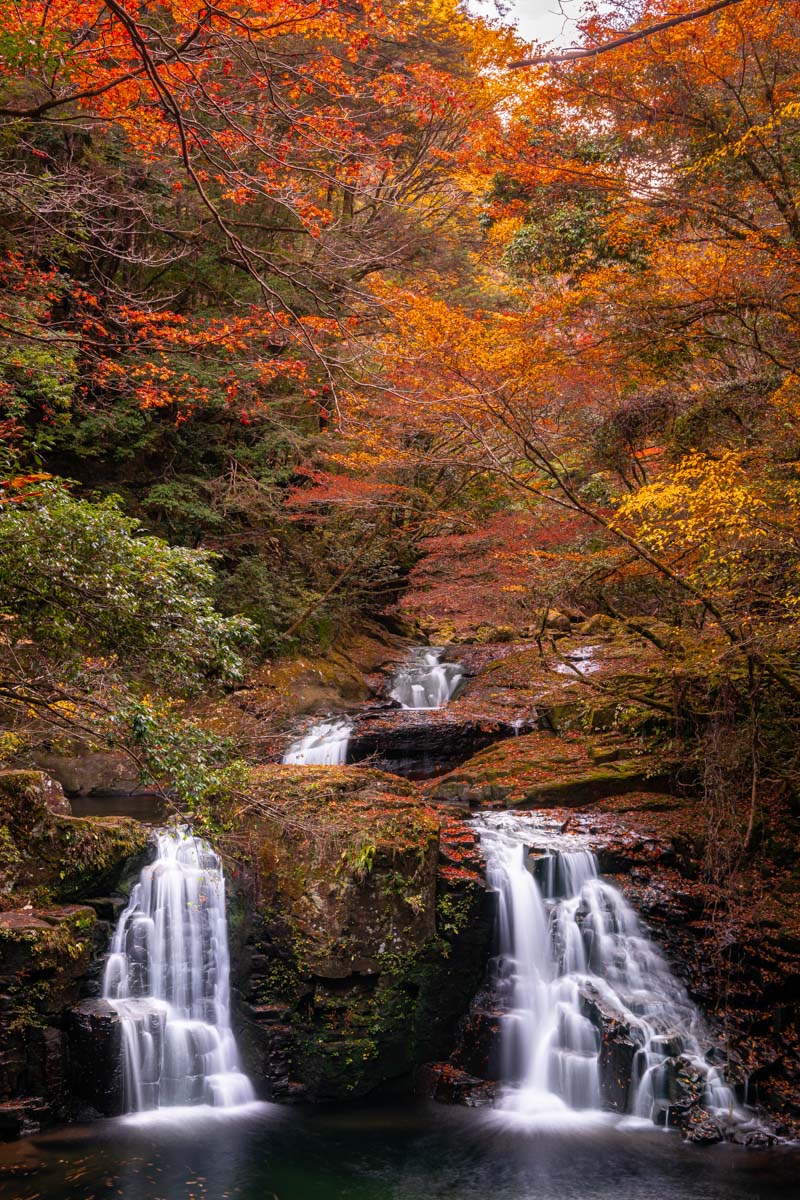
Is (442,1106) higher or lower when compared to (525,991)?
lower

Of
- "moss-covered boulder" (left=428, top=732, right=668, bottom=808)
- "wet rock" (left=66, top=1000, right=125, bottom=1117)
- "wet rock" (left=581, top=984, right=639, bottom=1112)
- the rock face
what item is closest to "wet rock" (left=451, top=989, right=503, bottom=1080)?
"wet rock" (left=581, top=984, right=639, bottom=1112)

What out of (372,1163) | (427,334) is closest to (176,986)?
(372,1163)

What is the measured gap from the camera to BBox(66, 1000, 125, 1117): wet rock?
7.18 meters

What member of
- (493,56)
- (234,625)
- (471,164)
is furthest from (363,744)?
(493,56)

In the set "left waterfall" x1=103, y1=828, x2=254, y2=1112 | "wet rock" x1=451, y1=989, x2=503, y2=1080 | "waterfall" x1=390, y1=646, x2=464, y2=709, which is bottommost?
"wet rock" x1=451, y1=989, x2=503, y2=1080

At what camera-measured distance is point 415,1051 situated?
824cm

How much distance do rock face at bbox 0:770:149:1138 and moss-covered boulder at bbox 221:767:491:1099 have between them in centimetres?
139

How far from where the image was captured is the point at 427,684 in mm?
16234

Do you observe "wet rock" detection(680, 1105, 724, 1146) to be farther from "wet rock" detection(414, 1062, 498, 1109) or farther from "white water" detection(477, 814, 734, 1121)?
"wet rock" detection(414, 1062, 498, 1109)

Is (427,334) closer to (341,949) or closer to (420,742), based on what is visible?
(420,742)

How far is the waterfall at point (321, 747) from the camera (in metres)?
12.8

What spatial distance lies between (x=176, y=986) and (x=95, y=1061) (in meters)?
1.01

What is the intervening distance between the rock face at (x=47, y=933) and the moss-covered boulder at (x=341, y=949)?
1.39 metres

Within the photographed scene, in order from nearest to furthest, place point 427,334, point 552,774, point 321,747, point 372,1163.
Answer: point 372,1163, point 427,334, point 552,774, point 321,747
